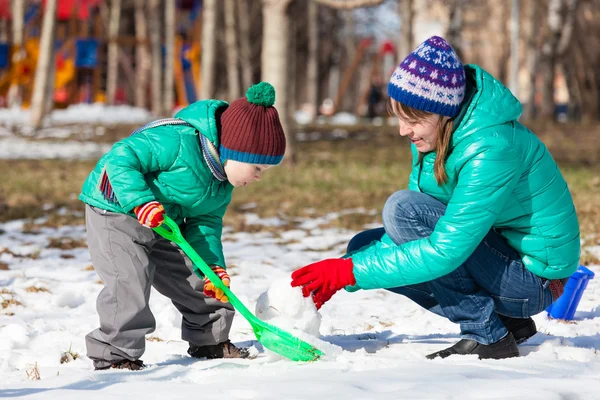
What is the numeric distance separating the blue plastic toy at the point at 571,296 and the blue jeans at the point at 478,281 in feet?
2.12

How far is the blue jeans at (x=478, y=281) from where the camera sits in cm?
301

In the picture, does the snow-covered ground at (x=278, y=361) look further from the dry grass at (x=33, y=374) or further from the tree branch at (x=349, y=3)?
the tree branch at (x=349, y=3)

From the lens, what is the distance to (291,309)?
3.05 m

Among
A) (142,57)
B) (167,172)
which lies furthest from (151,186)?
(142,57)

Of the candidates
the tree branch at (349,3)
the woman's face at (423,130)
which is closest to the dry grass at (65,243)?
→ the woman's face at (423,130)

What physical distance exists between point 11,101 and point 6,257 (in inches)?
851

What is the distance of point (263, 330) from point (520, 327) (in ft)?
3.22

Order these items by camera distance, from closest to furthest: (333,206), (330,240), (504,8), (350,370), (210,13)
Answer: (350,370) < (330,240) < (333,206) < (210,13) < (504,8)

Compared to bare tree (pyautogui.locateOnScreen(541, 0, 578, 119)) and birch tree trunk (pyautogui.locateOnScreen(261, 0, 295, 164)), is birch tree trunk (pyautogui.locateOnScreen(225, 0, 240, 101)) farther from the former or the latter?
birch tree trunk (pyautogui.locateOnScreen(261, 0, 295, 164))

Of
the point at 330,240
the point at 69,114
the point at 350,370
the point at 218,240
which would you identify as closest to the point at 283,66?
the point at 330,240

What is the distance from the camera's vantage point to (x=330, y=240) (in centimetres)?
620

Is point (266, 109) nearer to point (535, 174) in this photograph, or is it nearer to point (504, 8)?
point (535, 174)

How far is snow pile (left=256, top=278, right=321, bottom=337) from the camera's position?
3037 mm

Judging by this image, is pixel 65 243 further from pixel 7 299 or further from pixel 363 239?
pixel 363 239
